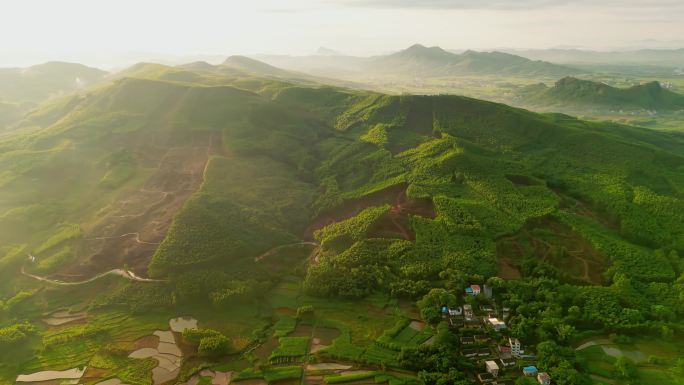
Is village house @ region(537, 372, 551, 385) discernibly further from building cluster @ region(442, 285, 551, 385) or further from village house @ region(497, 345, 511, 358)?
village house @ region(497, 345, 511, 358)

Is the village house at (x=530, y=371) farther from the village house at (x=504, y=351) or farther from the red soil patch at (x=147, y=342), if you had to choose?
the red soil patch at (x=147, y=342)

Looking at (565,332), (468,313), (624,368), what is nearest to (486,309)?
(468,313)

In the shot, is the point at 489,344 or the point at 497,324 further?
the point at 497,324

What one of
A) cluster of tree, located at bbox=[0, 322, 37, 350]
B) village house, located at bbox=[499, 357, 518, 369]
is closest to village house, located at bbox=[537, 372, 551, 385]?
village house, located at bbox=[499, 357, 518, 369]

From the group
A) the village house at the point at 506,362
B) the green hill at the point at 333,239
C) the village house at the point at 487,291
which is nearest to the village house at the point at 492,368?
the village house at the point at 506,362

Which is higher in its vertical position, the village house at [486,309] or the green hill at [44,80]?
the green hill at [44,80]

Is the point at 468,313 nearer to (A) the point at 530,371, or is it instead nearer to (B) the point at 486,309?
(B) the point at 486,309
